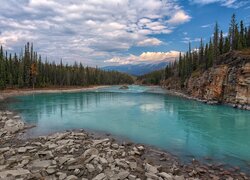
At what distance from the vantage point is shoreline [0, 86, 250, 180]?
11.8 meters

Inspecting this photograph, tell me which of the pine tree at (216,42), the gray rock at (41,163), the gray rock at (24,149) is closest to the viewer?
the gray rock at (41,163)

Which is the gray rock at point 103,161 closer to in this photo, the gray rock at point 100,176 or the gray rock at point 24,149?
the gray rock at point 100,176

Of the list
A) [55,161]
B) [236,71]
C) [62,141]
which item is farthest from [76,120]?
[236,71]

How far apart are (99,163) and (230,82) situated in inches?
1649

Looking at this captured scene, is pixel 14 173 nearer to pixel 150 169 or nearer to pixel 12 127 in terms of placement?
pixel 150 169

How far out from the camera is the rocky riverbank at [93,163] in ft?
38.6

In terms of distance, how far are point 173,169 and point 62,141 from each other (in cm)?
919

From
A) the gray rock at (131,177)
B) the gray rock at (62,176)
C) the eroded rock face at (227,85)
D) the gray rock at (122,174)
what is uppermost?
the eroded rock face at (227,85)

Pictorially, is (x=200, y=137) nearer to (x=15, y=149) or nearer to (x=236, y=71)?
(x=15, y=149)

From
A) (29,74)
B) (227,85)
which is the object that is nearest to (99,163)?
(227,85)

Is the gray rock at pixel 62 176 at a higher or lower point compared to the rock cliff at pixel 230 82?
lower

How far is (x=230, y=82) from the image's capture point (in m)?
46.9

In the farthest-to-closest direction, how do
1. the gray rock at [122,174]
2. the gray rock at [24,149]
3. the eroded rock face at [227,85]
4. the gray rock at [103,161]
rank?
1. the eroded rock face at [227,85]
2. the gray rock at [24,149]
3. the gray rock at [103,161]
4. the gray rock at [122,174]

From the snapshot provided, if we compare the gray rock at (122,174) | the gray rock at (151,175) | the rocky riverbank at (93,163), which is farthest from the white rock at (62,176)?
the gray rock at (151,175)
